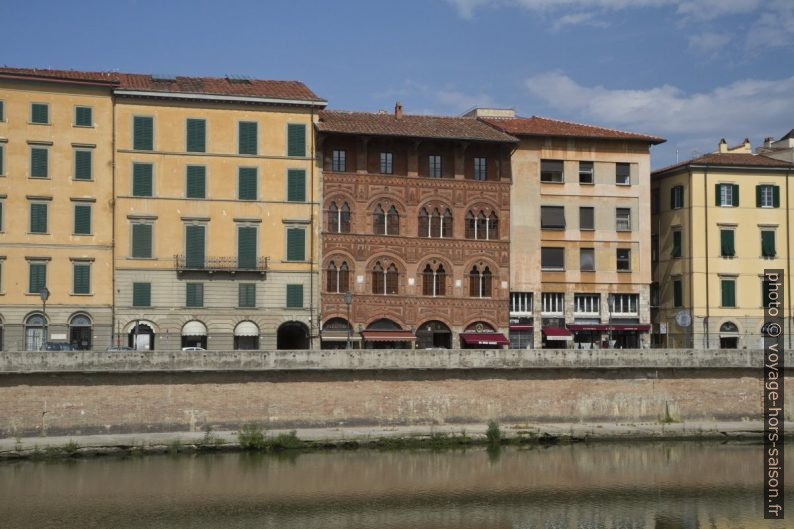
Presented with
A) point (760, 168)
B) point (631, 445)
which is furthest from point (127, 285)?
point (760, 168)

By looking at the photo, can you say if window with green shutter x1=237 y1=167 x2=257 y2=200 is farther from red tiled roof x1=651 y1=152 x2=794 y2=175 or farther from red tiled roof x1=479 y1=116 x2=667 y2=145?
red tiled roof x1=651 y1=152 x2=794 y2=175

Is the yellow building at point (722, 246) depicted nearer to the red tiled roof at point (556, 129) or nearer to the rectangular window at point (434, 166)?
the red tiled roof at point (556, 129)

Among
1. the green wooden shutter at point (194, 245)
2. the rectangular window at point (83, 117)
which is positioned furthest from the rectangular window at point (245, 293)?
the rectangular window at point (83, 117)

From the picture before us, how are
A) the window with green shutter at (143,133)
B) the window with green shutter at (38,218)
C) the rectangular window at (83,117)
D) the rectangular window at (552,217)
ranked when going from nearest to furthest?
1. the window with green shutter at (38,218)
2. the rectangular window at (83,117)
3. the window with green shutter at (143,133)
4. the rectangular window at (552,217)

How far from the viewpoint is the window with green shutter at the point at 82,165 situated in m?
49.3

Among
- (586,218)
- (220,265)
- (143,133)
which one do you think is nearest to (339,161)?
(220,265)

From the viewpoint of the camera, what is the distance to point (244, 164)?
Result: 2021 inches

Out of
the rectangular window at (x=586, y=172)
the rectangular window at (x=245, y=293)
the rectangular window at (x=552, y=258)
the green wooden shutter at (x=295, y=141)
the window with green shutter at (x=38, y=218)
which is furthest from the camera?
the rectangular window at (x=586, y=172)

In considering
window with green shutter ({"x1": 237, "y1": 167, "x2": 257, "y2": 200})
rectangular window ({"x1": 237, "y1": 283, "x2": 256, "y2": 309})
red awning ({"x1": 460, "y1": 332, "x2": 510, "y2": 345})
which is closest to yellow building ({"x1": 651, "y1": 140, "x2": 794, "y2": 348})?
red awning ({"x1": 460, "y1": 332, "x2": 510, "y2": 345})

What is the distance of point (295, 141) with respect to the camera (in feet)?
170

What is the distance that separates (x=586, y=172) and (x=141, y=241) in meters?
21.9

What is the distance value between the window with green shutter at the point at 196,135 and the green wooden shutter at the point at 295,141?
3.76m

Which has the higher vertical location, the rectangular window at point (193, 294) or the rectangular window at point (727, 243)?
the rectangular window at point (727, 243)

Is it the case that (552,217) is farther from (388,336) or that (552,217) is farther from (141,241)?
(141,241)
